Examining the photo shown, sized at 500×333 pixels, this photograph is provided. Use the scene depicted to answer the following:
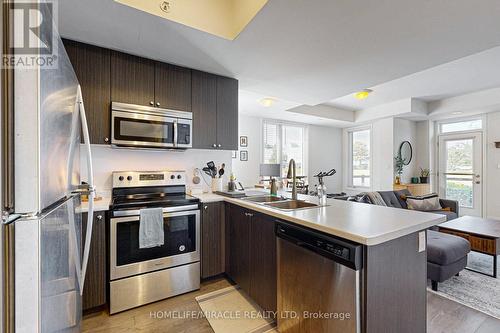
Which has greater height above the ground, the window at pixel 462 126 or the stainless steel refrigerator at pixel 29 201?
the window at pixel 462 126

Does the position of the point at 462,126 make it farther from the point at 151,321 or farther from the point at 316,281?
the point at 151,321

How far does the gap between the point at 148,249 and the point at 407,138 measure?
6510 mm

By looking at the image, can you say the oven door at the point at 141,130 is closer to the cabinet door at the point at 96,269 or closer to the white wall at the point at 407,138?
the cabinet door at the point at 96,269

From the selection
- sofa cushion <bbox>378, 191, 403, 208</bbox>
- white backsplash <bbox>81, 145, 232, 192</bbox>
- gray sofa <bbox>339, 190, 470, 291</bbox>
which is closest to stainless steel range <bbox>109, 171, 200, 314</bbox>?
white backsplash <bbox>81, 145, 232, 192</bbox>

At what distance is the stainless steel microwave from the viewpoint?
2.11 meters

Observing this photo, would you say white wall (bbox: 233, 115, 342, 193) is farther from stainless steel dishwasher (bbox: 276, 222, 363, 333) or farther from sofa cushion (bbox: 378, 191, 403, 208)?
stainless steel dishwasher (bbox: 276, 222, 363, 333)

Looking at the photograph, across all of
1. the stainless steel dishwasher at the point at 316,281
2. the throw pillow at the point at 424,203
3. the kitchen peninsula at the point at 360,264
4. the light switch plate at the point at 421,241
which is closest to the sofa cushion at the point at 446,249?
the kitchen peninsula at the point at 360,264

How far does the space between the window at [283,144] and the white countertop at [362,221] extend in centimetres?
425

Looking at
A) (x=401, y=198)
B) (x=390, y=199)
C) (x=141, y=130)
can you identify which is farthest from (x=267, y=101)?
(x=401, y=198)

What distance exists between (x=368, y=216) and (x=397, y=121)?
5.25 m

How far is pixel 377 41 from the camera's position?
189 cm

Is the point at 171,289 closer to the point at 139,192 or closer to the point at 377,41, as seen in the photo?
the point at 139,192

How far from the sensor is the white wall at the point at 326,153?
651 cm

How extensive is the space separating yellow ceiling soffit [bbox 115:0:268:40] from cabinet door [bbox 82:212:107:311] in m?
1.63
